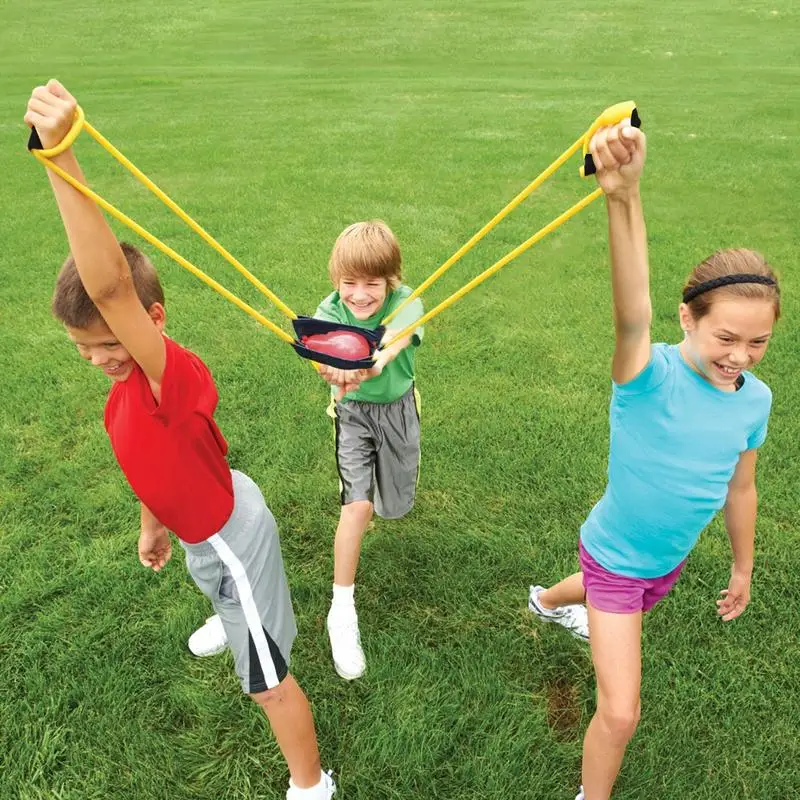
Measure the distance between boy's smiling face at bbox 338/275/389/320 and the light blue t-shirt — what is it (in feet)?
3.37

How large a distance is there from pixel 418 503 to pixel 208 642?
120cm

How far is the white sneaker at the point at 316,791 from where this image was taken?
2240 millimetres

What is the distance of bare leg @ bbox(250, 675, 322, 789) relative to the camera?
84.1 inches

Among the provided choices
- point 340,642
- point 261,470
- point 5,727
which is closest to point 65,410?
point 261,470

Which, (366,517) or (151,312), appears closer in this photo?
(151,312)

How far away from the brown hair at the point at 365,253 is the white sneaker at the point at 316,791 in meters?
1.66

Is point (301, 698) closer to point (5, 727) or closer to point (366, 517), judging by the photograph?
point (366, 517)

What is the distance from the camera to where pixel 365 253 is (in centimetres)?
269

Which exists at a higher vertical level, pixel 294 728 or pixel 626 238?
pixel 626 238

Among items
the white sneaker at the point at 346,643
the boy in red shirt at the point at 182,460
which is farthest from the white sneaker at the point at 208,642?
the boy in red shirt at the point at 182,460

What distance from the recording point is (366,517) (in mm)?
2955

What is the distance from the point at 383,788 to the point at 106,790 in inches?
33.5

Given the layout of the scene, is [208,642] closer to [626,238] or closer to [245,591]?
[245,591]

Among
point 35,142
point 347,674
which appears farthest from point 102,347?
point 347,674
